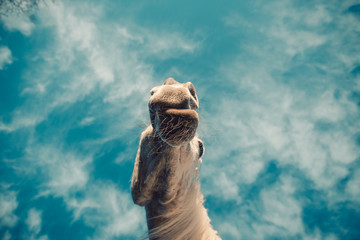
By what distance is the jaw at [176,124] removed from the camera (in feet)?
3.55

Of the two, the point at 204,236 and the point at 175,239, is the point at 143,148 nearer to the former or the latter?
the point at 175,239

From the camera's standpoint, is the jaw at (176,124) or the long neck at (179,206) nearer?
the jaw at (176,124)

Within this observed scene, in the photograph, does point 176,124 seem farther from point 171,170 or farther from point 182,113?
point 171,170

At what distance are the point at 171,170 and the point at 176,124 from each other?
1.78ft

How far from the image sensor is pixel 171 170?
1459 mm

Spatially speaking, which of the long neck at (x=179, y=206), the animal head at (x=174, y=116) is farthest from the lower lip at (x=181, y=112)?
the long neck at (x=179, y=206)

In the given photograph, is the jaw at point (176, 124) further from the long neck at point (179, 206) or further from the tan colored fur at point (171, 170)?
the long neck at point (179, 206)

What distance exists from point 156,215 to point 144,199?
24 cm

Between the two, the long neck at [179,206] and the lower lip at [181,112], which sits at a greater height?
the lower lip at [181,112]

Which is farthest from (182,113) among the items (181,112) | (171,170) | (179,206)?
(179,206)

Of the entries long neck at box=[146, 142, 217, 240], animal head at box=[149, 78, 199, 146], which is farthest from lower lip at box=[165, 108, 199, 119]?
long neck at box=[146, 142, 217, 240]

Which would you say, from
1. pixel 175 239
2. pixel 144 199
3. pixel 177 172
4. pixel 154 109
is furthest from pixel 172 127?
pixel 175 239

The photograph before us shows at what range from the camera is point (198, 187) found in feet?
6.66

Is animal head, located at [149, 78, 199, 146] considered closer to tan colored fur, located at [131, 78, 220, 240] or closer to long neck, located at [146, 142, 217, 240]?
tan colored fur, located at [131, 78, 220, 240]
